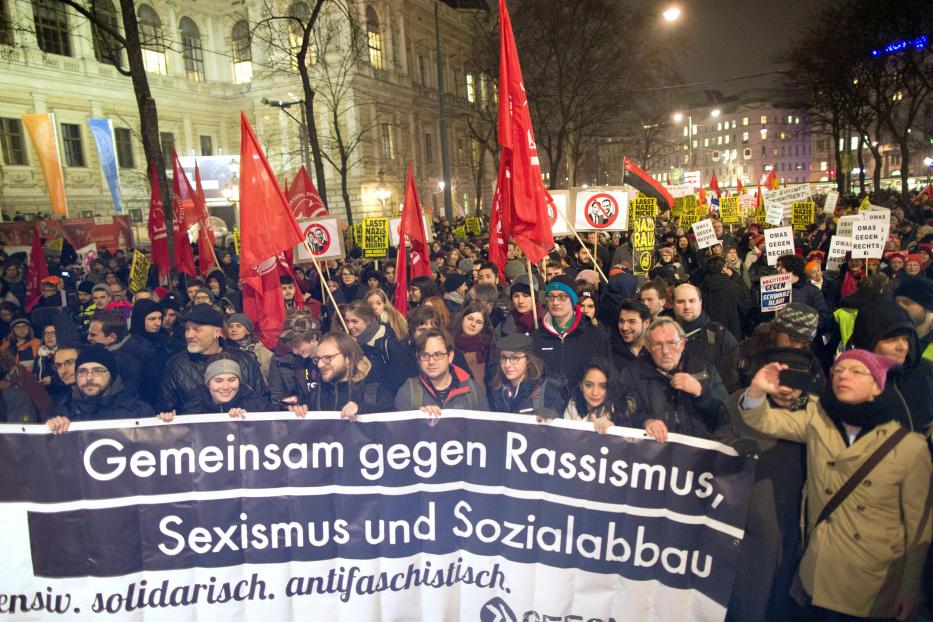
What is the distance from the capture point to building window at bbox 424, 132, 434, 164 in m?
48.2

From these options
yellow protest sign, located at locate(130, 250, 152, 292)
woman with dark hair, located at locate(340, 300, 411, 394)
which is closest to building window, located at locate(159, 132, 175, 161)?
yellow protest sign, located at locate(130, 250, 152, 292)

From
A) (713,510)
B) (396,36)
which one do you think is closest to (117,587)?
(713,510)

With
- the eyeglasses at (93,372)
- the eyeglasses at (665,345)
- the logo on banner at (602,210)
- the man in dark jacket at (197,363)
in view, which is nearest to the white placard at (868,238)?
the logo on banner at (602,210)

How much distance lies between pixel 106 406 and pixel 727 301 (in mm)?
5805

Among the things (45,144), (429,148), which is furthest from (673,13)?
(429,148)

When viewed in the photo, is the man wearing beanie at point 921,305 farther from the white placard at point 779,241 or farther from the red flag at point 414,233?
the red flag at point 414,233

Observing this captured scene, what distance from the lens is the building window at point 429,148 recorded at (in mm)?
48162

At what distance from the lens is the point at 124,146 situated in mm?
36125

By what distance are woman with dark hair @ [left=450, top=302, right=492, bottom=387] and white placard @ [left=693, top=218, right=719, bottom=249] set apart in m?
4.97

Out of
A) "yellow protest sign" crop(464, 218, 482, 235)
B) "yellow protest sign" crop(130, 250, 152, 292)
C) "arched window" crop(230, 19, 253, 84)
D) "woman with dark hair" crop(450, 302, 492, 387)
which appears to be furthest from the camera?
"arched window" crop(230, 19, 253, 84)

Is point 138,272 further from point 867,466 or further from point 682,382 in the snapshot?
point 867,466

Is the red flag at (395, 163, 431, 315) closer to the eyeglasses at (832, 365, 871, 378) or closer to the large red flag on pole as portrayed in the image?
the large red flag on pole

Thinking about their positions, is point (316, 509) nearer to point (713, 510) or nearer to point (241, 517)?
point (241, 517)

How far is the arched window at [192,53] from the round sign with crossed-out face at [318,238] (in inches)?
1522
